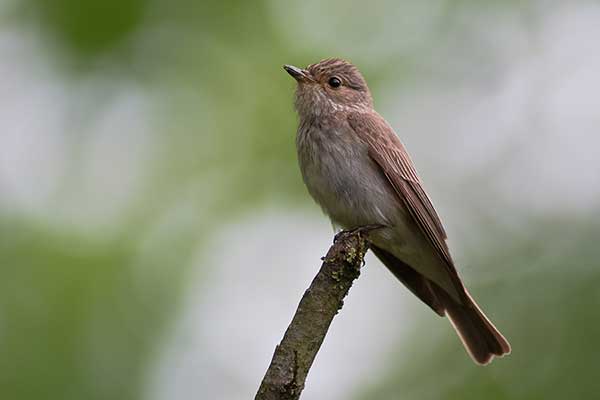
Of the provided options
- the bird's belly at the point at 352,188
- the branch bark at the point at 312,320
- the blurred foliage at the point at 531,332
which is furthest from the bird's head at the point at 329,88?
the blurred foliage at the point at 531,332

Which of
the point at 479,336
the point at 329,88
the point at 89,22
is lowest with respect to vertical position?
the point at 479,336

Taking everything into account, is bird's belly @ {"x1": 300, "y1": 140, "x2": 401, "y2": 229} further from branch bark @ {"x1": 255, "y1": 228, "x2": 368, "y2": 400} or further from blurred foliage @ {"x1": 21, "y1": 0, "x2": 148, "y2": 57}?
blurred foliage @ {"x1": 21, "y1": 0, "x2": 148, "y2": 57}

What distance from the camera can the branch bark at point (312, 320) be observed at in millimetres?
4215

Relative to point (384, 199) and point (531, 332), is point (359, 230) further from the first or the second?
point (531, 332)

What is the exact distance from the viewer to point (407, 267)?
733cm

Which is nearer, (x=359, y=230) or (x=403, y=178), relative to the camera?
(x=359, y=230)

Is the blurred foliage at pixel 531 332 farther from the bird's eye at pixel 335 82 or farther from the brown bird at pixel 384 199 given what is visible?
the bird's eye at pixel 335 82

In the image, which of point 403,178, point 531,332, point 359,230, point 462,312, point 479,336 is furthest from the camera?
point 531,332

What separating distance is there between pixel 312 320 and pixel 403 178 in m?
2.56

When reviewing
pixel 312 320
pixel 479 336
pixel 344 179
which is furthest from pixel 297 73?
pixel 312 320

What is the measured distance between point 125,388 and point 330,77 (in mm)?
2985

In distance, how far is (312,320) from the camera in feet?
15.1

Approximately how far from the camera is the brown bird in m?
6.80

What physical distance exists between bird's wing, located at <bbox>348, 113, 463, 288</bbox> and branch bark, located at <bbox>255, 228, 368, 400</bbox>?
4.54ft
